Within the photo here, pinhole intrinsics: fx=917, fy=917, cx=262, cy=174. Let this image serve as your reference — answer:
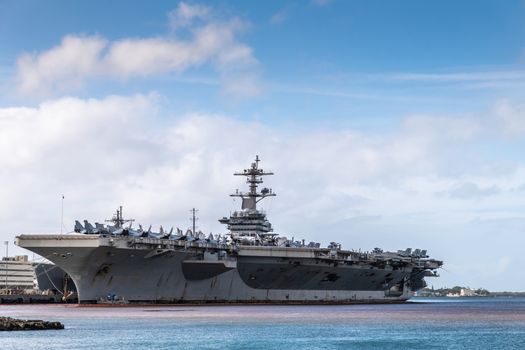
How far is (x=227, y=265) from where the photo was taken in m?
47.5

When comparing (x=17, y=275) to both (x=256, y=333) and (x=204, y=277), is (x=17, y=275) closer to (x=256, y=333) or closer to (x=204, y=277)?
(x=204, y=277)

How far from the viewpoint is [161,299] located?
48.2 metres

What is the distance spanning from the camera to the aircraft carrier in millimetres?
43812

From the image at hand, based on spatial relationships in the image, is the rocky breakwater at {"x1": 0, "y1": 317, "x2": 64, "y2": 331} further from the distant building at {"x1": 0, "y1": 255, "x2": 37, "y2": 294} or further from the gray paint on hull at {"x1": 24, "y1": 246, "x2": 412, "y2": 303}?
the distant building at {"x1": 0, "y1": 255, "x2": 37, "y2": 294}

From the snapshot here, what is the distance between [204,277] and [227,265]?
2.38m

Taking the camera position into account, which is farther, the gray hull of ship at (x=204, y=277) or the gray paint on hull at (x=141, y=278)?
the gray hull of ship at (x=204, y=277)

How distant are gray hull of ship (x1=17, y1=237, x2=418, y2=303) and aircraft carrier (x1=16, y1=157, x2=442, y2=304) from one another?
0.05 m

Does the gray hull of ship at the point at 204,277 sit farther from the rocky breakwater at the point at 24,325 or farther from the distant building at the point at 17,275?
the distant building at the point at 17,275

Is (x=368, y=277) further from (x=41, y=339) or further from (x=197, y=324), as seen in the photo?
(x=41, y=339)

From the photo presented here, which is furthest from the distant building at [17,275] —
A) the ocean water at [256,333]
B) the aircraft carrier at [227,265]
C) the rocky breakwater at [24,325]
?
the rocky breakwater at [24,325]

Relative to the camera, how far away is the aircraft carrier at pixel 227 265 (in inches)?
1725

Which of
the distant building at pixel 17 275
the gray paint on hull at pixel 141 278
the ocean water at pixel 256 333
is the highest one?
the distant building at pixel 17 275

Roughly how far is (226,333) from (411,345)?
661cm

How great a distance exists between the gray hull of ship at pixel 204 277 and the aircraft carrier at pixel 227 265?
5 centimetres
